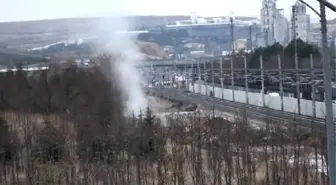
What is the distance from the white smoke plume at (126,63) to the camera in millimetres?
18616

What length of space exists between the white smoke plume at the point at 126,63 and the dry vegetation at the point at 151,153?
13.5ft

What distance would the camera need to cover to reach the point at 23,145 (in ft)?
36.8

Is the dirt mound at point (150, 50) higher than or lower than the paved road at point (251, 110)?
higher

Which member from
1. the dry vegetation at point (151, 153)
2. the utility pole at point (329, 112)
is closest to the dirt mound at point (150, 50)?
the dry vegetation at point (151, 153)

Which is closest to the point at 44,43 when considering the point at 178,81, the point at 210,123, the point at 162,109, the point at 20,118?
the point at 178,81

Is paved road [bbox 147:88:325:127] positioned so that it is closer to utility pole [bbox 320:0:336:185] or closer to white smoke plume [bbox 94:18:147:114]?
white smoke plume [bbox 94:18:147:114]

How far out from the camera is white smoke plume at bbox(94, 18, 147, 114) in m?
18.6

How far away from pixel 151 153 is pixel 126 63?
40.4 ft

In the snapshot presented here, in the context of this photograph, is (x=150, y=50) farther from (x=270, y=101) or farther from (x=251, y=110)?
(x=251, y=110)

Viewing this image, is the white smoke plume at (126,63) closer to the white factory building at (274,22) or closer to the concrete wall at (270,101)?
the concrete wall at (270,101)

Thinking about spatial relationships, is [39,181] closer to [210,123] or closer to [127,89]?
[210,123]

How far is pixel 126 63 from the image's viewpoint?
A: 21953 millimetres

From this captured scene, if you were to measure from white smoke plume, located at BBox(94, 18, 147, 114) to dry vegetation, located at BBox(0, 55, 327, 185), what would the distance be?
412cm

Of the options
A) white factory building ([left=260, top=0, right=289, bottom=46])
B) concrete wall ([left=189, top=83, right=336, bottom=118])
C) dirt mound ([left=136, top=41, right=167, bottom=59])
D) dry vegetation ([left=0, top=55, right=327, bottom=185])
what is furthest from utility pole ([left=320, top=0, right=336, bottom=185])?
white factory building ([left=260, top=0, right=289, bottom=46])
